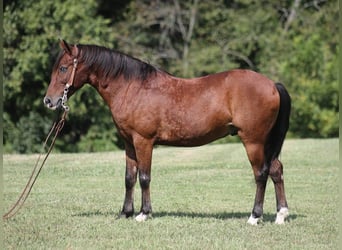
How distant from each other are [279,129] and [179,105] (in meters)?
1.12

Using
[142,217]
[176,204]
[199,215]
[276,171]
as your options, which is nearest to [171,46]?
[176,204]

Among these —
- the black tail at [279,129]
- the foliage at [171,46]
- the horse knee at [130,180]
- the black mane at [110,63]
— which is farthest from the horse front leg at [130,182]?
the foliage at [171,46]

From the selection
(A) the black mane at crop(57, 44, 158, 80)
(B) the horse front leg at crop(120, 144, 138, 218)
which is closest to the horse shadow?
(B) the horse front leg at crop(120, 144, 138, 218)

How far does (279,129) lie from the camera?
815cm

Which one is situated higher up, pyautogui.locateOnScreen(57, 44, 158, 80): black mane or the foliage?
pyautogui.locateOnScreen(57, 44, 158, 80): black mane

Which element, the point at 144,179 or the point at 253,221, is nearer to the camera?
the point at 253,221

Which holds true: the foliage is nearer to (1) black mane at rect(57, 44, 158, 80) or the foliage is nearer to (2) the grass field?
(2) the grass field

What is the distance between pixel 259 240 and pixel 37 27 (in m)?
15.9

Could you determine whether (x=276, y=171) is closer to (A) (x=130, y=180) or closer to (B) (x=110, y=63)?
(A) (x=130, y=180)

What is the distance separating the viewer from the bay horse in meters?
7.93

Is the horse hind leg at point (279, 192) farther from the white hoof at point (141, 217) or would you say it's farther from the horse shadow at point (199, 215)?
the white hoof at point (141, 217)

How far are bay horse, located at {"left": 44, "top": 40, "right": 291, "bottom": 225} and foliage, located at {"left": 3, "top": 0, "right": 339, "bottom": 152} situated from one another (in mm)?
13111

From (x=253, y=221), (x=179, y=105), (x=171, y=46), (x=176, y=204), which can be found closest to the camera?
(x=253, y=221)

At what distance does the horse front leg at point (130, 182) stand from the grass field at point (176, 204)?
0.73 feet
